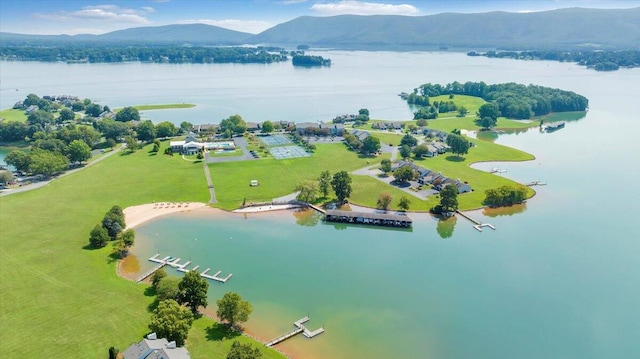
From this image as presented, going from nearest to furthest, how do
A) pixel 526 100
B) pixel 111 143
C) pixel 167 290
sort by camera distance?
pixel 167 290
pixel 111 143
pixel 526 100

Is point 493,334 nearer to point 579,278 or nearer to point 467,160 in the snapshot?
point 579,278

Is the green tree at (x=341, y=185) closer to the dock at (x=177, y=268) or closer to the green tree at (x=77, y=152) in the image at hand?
the dock at (x=177, y=268)

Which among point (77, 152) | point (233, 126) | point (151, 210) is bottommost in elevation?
point (151, 210)

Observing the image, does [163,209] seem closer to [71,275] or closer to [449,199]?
[71,275]

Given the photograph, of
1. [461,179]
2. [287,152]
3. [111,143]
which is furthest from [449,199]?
[111,143]

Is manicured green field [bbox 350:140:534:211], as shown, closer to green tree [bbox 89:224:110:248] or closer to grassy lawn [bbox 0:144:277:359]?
grassy lawn [bbox 0:144:277:359]

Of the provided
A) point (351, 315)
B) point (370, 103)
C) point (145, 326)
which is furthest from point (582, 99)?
point (145, 326)
